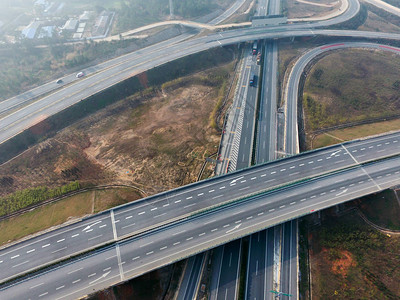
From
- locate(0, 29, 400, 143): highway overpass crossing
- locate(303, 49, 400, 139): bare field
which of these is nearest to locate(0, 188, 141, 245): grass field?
locate(0, 29, 400, 143): highway overpass crossing

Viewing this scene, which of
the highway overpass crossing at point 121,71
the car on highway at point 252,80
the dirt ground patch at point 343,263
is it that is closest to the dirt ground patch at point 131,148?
the highway overpass crossing at point 121,71

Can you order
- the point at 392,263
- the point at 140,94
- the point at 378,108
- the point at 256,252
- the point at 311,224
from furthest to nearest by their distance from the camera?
the point at 140,94 < the point at 378,108 < the point at 311,224 < the point at 256,252 < the point at 392,263

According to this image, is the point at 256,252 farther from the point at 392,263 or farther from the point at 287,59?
the point at 287,59

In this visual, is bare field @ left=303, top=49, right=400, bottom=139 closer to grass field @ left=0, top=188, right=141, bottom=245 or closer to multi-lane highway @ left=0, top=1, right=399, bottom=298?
multi-lane highway @ left=0, top=1, right=399, bottom=298

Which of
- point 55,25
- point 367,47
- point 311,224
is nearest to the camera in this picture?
point 311,224

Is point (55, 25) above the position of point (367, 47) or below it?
above

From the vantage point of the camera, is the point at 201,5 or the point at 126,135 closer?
the point at 126,135

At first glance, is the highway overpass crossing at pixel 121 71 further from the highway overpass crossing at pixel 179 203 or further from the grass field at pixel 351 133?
the grass field at pixel 351 133

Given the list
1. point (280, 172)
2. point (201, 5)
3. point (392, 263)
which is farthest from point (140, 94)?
point (201, 5)
